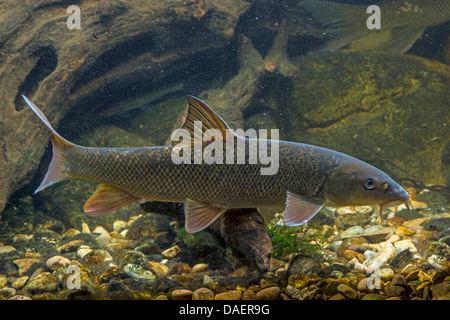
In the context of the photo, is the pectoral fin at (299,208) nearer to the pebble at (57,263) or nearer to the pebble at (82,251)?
the pebble at (57,263)

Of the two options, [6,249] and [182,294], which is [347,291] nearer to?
[182,294]

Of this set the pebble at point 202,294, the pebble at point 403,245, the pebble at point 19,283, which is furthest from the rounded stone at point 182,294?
the pebble at point 403,245

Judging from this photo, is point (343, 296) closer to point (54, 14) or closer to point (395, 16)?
point (54, 14)

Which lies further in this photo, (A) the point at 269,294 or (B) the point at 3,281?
(B) the point at 3,281

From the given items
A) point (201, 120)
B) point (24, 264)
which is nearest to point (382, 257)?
point (201, 120)

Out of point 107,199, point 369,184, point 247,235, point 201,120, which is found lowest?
point 247,235

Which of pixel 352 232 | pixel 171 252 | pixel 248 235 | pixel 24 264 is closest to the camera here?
pixel 248 235

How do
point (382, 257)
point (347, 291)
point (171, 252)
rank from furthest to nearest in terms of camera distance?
point (171, 252), point (382, 257), point (347, 291)

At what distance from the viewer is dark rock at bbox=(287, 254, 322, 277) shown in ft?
7.61

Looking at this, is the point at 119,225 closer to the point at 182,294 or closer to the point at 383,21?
the point at 182,294

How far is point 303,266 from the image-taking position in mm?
2359

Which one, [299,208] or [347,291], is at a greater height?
[299,208]

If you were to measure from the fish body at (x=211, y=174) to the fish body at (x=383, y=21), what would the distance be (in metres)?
6.01

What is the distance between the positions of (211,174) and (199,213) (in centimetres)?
30
